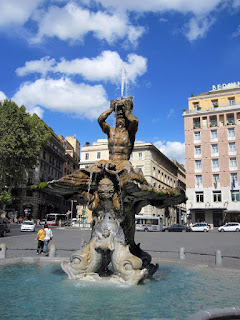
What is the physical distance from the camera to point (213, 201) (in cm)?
4903

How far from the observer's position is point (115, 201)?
7.06 metres

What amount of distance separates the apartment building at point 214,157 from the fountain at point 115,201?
43324 millimetres

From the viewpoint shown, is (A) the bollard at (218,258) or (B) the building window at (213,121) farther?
(B) the building window at (213,121)

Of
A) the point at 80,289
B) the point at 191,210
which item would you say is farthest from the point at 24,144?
the point at 80,289

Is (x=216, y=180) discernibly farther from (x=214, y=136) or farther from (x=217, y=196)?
(x=214, y=136)

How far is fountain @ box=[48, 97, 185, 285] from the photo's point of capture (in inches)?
259

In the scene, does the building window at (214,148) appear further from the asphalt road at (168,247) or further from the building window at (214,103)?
the asphalt road at (168,247)

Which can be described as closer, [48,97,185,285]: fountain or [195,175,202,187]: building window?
[48,97,185,285]: fountain

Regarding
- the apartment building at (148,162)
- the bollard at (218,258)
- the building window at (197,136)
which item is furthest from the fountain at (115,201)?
the apartment building at (148,162)

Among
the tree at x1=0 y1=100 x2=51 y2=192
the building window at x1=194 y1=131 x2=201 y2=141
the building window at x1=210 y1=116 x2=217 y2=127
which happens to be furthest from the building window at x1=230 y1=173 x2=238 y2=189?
the tree at x1=0 y1=100 x2=51 y2=192

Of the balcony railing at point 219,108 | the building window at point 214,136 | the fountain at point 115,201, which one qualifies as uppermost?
the balcony railing at point 219,108

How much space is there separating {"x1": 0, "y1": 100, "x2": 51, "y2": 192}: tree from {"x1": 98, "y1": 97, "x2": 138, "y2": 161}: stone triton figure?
1096 inches

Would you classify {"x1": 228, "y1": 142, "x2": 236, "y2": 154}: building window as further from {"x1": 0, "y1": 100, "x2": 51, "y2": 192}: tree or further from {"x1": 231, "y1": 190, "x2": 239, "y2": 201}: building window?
Result: {"x1": 0, "y1": 100, "x2": 51, "y2": 192}: tree

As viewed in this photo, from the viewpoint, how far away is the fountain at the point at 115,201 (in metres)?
6.58
